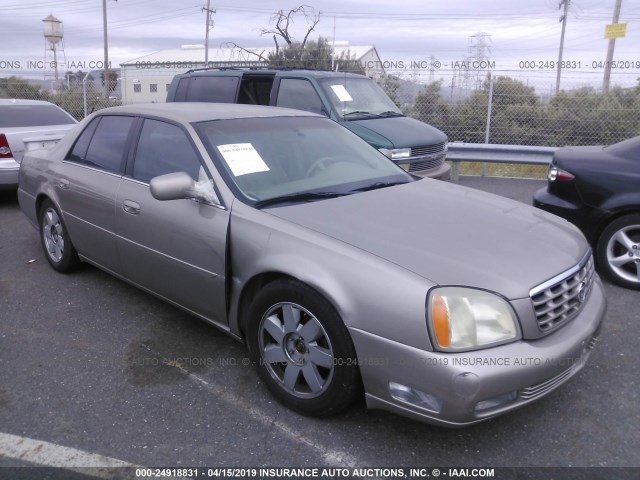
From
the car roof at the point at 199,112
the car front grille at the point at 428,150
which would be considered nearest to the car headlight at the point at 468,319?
the car roof at the point at 199,112

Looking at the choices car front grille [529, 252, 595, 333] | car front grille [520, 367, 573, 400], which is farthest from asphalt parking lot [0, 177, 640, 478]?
car front grille [529, 252, 595, 333]

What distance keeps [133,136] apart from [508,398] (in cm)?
302

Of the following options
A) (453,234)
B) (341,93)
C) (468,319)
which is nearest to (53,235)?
(453,234)

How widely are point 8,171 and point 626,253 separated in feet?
23.3

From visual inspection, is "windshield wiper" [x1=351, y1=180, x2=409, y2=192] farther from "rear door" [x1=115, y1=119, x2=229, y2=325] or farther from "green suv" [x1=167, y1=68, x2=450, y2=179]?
"green suv" [x1=167, y1=68, x2=450, y2=179]

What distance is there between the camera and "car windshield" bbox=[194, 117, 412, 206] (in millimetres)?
3350

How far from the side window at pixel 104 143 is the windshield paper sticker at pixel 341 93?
13.8ft

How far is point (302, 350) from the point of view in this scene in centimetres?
288

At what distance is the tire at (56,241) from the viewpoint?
4.77 m

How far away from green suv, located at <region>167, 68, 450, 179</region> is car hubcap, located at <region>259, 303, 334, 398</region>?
15.2 ft

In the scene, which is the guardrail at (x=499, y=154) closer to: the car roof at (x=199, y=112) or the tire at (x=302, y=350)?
the car roof at (x=199, y=112)

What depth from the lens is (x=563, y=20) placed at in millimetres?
32531

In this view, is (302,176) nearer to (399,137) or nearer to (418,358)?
(418,358)

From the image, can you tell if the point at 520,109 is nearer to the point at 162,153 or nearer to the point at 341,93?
the point at 341,93
